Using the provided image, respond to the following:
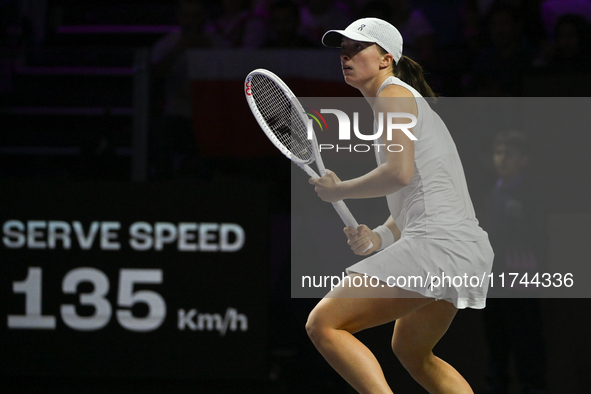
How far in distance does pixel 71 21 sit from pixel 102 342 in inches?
134

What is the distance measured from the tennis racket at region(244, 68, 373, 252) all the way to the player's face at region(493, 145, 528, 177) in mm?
1252

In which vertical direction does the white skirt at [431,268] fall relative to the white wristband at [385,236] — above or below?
below

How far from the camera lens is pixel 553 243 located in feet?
12.3

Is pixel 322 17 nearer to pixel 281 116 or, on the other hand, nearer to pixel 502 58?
pixel 502 58

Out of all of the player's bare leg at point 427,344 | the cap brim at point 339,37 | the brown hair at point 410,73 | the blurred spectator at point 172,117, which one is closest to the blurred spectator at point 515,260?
the player's bare leg at point 427,344

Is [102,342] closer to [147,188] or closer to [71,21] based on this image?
[147,188]

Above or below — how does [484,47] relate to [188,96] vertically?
above

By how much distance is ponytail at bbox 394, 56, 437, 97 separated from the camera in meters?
2.88

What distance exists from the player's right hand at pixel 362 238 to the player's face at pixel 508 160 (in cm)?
121

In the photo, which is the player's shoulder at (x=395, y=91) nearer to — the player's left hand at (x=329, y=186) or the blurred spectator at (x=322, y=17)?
the player's left hand at (x=329, y=186)

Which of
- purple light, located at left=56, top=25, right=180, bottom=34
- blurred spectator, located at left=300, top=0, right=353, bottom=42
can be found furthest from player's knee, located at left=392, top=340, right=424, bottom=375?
purple light, located at left=56, top=25, right=180, bottom=34

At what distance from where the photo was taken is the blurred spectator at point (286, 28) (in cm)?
493

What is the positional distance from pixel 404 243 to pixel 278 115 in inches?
31.4

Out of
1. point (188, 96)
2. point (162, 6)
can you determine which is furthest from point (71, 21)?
point (188, 96)
